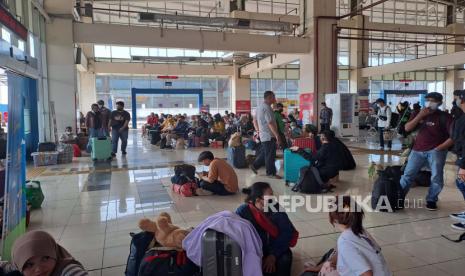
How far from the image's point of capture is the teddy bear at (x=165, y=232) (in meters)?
2.52

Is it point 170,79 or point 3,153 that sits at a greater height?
point 170,79

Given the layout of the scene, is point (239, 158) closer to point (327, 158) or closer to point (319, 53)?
point (327, 158)

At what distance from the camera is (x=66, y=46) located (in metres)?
9.92

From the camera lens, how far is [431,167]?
4141mm

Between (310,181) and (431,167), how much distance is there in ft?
5.31

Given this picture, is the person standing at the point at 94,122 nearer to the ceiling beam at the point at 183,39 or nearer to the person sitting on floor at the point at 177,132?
the ceiling beam at the point at 183,39

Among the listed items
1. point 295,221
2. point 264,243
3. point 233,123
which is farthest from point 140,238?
point 233,123

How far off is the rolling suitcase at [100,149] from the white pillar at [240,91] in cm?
1231

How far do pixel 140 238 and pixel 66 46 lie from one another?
884 centimetres

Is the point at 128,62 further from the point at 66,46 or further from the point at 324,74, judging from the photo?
the point at 324,74

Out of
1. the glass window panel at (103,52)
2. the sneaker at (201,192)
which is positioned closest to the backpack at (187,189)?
the sneaker at (201,192)

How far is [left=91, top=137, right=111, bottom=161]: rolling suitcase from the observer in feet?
28.4

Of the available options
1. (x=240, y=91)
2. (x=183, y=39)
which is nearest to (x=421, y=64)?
(x=183, y=39)

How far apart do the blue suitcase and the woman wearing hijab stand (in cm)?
439
